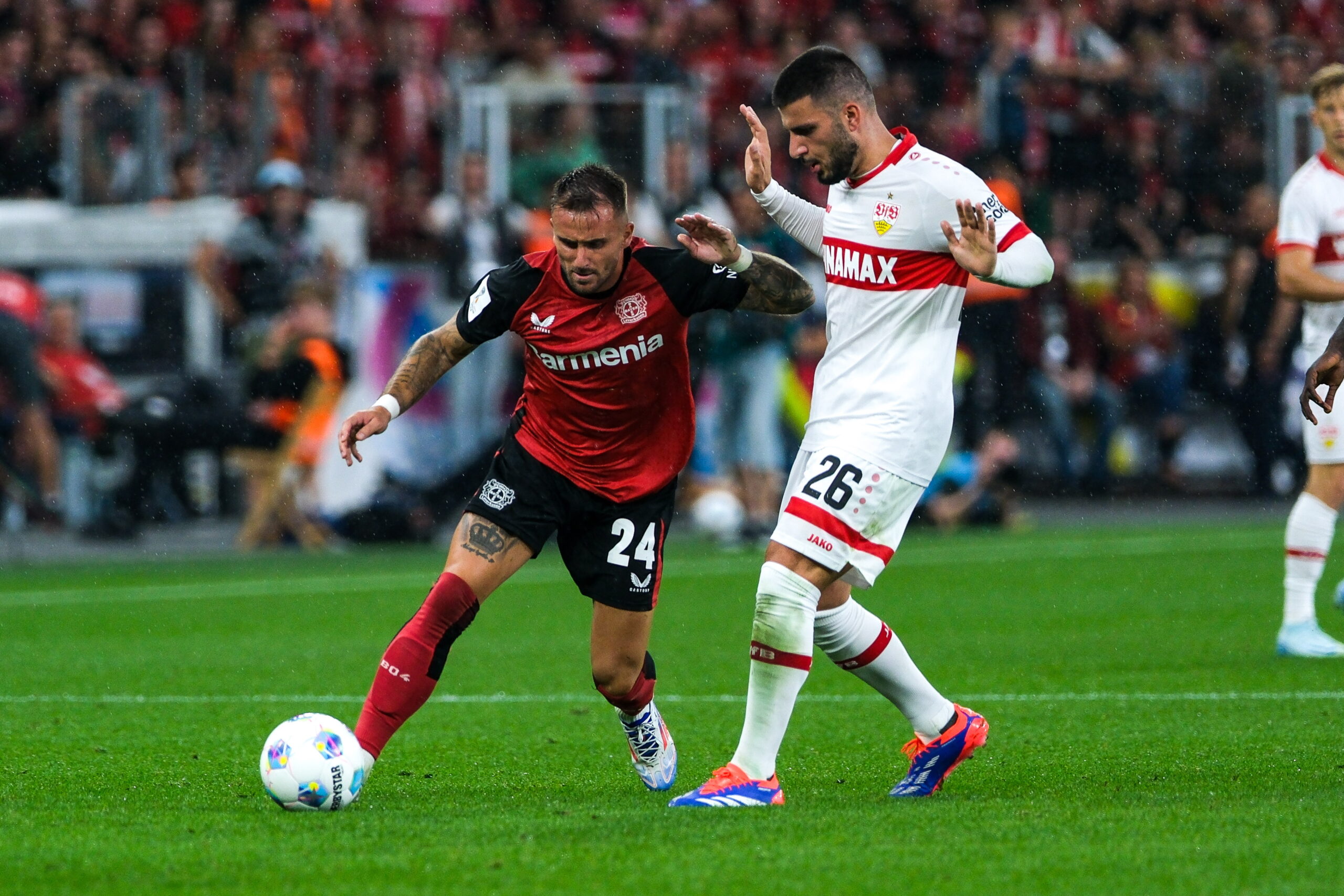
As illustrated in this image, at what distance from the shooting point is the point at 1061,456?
1755 cm

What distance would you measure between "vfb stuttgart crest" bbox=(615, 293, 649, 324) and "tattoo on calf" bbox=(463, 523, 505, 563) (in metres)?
0.74

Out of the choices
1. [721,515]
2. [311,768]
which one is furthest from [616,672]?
[721,515]

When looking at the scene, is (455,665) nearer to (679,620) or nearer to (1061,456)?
(679,620)

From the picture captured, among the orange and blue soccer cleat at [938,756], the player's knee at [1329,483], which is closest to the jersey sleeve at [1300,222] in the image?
the player's knee at [1329,483]

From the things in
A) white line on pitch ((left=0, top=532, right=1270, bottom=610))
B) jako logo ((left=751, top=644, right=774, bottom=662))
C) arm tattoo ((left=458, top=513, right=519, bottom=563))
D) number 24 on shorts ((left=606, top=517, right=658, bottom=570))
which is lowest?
white line on pitch ((left=0, top=532, right=1270, bottom=610))

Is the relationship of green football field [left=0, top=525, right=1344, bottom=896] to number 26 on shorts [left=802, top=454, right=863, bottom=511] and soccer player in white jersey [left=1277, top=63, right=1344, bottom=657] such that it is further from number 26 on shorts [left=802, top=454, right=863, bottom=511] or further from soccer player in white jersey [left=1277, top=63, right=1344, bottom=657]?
number 26 on shorts [left=802, top=454, right=863, bottom=511]

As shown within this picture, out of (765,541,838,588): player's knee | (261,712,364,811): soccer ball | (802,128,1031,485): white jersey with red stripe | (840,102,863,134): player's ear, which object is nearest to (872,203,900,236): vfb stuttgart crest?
(802,128,1031,485): white jersey with red stripe

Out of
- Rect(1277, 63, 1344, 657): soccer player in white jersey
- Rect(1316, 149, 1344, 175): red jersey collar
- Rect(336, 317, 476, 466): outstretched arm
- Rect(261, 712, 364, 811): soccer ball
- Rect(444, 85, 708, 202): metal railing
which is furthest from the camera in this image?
Rect(444, 85, 708, 202): metal railing

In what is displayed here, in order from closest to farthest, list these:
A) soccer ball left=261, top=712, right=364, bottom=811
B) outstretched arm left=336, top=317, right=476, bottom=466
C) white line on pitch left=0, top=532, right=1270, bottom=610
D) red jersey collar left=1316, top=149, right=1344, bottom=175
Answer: soccer ball left=261, top=712, right=364, bottom=811, outstretched arm left=336, top=317, right=476, bottom=466, red jersey collar left=1316, top=149, right=1344, bottom=175, white line on pitch left=0, top=532, right=1270, bottom=610

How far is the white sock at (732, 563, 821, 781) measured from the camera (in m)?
5.34

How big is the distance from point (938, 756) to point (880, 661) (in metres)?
0.33

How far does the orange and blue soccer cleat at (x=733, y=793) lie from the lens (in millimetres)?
5238

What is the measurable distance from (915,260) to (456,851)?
2.18m

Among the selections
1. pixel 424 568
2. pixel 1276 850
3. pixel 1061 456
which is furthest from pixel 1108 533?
pixel 1276 850
